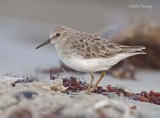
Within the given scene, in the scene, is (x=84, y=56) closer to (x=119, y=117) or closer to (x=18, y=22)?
(x=119, y=117)

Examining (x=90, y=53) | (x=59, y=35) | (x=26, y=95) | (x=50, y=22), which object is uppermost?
(x=50, y=22)

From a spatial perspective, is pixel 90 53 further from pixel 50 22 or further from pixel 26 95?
pixel 50 22

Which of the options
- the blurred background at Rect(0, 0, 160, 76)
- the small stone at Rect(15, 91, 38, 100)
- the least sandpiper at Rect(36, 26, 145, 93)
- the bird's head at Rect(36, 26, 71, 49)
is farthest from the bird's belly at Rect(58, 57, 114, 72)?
the blurred background at Rect(0, 0, 160, 76)

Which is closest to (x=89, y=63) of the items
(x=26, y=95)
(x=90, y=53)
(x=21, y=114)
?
(x=90, y=53)

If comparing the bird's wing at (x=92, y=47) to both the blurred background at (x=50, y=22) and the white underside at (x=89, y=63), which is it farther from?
the blurred background at (x=50, y=22)

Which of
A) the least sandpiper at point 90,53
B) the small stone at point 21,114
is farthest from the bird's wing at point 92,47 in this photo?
the small stone at point 21,114

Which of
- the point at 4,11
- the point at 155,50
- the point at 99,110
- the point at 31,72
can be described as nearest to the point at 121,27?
the point at 155,50
